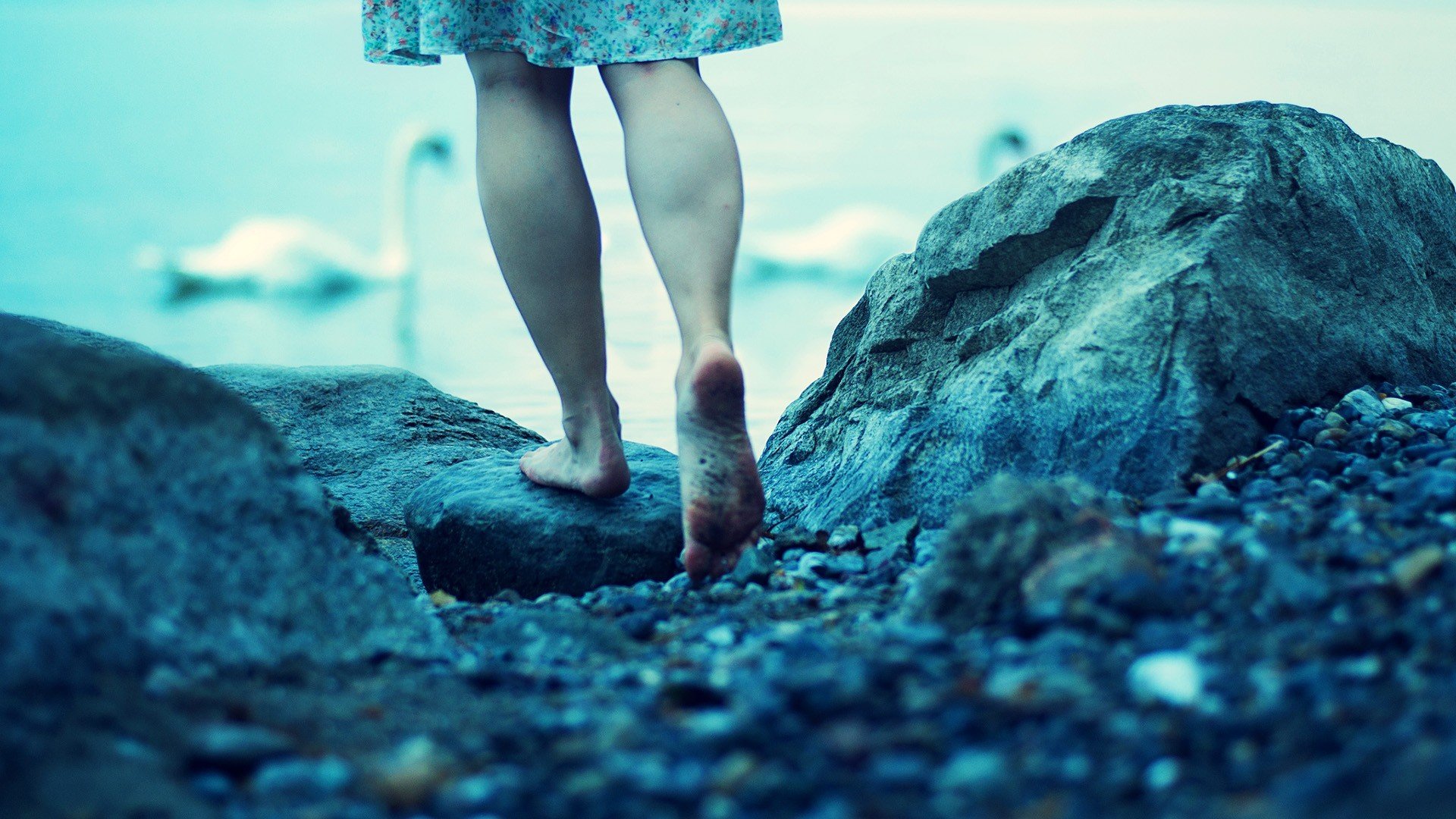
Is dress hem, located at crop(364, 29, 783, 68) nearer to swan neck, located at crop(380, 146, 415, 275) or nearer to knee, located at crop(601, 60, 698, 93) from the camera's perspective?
knee, located at crop(601, 60, 698, 93)

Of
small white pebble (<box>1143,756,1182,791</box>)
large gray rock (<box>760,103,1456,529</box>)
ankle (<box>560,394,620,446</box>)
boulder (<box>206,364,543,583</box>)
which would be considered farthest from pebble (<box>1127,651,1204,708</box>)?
boulder (<box>206,364,543,583</box>)

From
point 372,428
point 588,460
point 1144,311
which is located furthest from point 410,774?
point 372,428

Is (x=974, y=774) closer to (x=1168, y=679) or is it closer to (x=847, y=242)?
(x=1168, y=679)

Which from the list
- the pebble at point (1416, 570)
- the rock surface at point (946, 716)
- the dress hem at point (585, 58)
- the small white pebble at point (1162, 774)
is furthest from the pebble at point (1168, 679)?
the dress hem at point (585, 58)

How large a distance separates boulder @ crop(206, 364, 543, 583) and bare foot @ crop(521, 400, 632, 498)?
2.37 ft

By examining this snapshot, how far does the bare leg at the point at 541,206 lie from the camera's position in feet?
6.88

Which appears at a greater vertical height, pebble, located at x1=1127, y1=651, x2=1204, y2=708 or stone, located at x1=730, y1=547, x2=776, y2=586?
pebble, located at x1=1127, y1=651, x2=1204, y2=708

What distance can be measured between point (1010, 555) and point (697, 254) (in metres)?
0.77

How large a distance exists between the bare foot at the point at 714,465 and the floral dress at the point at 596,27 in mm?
476

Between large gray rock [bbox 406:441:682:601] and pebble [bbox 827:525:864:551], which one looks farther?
large gray rock [bbox 406:441:682:601]

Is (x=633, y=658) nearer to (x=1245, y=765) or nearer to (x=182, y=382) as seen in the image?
(x=182, y=382)

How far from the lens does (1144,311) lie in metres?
2.21

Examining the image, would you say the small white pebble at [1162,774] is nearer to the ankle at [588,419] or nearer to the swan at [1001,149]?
the ankle at [588,419]

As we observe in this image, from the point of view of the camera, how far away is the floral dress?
2021mm
